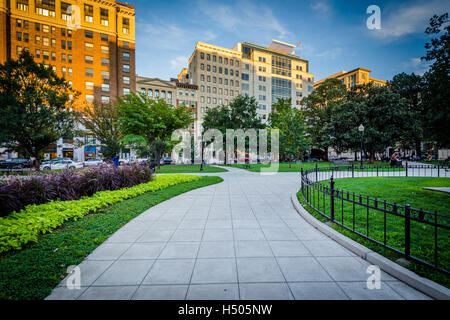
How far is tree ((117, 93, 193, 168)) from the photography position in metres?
19.2

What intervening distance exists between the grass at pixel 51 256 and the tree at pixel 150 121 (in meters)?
14.3

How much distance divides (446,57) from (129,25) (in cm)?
6327

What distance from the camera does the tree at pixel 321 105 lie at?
46.2 meters

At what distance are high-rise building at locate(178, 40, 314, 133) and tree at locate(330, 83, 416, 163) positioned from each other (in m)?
31.4

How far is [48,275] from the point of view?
123 inches

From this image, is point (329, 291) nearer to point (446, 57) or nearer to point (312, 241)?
point (312, 241)

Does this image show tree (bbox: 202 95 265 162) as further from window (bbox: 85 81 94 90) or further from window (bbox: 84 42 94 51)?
window (bbox: 84 42 94 51)

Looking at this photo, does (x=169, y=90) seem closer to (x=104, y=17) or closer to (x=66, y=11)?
(x=104, y=17)

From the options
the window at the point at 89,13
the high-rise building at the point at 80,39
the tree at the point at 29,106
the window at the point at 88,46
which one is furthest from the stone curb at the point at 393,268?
the window at the point at 89,13

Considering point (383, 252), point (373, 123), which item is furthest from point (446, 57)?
point (373, 123)

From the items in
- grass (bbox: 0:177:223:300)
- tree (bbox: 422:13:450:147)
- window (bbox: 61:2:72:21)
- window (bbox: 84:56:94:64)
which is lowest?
grass (bbox: 0:177:223:300)

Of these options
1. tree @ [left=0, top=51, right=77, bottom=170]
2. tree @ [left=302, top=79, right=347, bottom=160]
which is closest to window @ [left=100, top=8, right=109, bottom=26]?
tree @ [left=0, top=51, right=77, bottom=170]

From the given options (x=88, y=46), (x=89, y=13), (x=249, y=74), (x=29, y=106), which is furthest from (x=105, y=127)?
(x=249, y=74)

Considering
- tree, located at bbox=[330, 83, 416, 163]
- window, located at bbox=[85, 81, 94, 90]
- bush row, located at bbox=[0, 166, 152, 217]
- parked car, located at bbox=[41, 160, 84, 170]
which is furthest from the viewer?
window, located at bbox=[85, 81, 94, 90]
